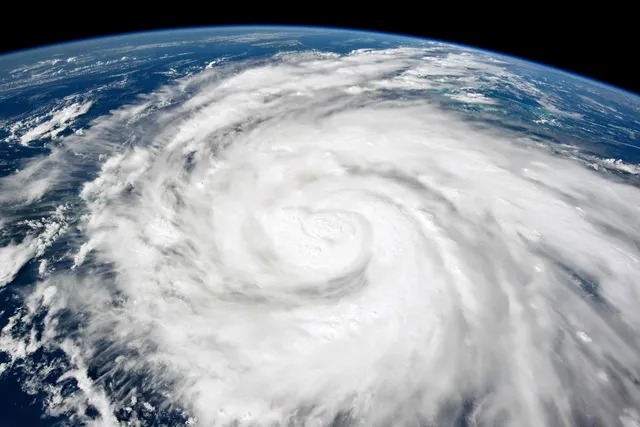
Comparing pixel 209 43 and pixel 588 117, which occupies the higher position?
pixel 209 43

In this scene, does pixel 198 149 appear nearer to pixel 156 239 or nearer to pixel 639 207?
pixel 156 239

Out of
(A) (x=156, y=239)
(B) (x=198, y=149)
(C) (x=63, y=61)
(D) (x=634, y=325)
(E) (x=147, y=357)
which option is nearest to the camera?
(E) (x=147, y=357)

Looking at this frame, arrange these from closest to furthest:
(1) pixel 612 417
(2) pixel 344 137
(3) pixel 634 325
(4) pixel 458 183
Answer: (1) pixel 612 417 < (3) pixel 634 325 < (4) pixel 458 183 < (2) pixel 344 137

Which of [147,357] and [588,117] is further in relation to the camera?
[588,117]

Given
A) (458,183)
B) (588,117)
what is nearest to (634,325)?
(458,183)

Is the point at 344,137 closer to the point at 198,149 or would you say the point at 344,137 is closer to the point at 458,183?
the point at 458,183

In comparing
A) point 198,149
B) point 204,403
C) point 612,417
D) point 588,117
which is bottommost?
point 204,403
